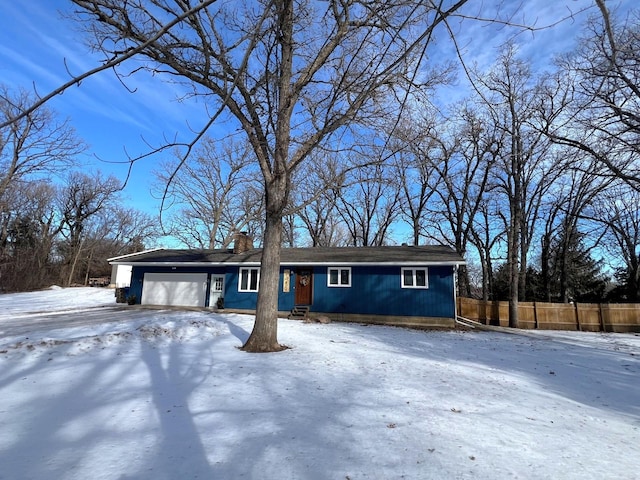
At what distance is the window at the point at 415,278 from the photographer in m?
16.9

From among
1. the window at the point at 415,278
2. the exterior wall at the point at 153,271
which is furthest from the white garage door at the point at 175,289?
the window at the point at 415,278

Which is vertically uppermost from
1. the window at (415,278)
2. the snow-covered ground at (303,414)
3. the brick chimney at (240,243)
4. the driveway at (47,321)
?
the brick chimney at (240,243)

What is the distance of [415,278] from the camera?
17.0 m

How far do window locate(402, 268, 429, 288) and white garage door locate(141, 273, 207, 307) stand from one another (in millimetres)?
10755

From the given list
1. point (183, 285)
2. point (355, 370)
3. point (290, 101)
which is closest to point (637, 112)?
point (290, 101)

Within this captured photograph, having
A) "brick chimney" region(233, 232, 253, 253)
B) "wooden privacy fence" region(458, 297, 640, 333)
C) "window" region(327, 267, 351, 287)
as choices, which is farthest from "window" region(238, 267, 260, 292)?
"wooden privacy fence" region(458, 297, 640, 333)

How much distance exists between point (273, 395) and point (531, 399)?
3816mm

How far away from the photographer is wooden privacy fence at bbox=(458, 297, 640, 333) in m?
18.4

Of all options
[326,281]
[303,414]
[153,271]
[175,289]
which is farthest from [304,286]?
[303,414]

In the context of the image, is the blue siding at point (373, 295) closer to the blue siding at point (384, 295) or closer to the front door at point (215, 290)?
the blue siding at point (384, 295)

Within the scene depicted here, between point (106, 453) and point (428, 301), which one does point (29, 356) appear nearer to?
point (106, 453)

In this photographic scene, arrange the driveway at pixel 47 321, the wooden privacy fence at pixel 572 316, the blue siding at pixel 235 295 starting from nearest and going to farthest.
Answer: the driveway at pixel 47 321, the wooden privacy fence at pixel 572 316, the blue siding at pixel 235 295

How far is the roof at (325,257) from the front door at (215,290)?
43.0 inches

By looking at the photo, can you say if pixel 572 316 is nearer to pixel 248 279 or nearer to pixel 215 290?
pixel 248 279
